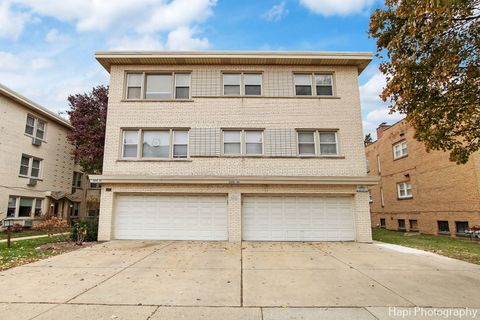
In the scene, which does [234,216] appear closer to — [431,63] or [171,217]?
[171,217]

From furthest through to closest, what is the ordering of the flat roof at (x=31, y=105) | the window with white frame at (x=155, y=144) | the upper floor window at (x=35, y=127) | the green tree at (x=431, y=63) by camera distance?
the upper floor window at (x=35, y=127) → the flat roof at (x=31, y=105) → the window with white frame at (x=155, y=144) → the green tree at (x=431, y=63)

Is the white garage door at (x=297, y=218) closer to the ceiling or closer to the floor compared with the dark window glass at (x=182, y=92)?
closer to the floor

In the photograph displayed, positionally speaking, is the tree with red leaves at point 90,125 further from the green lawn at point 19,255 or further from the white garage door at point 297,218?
Answer: the white garage door at point 297,218

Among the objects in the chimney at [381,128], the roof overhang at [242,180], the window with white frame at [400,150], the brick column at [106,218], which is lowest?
the brick column at [106,218]

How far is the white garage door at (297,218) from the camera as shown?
13.1 metres

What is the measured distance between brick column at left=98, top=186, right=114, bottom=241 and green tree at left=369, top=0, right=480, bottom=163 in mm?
11605

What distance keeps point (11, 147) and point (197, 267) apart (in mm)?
16810

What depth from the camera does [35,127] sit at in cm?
2020

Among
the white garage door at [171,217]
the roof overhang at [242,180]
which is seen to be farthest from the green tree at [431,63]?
the white garage door at [171,217]

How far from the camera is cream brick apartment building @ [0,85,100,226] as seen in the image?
17.7 m

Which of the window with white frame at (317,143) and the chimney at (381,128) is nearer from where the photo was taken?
the window with white frame at (317,143)

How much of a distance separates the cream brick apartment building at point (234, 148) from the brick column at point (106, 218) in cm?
4

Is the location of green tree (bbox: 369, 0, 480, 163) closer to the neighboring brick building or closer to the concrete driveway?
the concrete driveway

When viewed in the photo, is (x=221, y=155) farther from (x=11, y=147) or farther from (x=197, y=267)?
(x=11, y=147)
